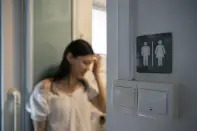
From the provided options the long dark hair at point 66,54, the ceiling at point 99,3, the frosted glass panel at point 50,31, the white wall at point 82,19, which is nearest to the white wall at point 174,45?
the long dark hair at point 66,54

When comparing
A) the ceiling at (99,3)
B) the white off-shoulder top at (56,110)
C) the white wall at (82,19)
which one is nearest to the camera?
the white off-shoulder top at (56,110)

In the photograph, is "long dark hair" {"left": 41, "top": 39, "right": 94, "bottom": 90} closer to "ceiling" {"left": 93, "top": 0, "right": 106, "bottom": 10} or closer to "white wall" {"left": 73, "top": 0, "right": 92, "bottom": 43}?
"white wall" {"left": 73, "top": 0, "right": 92, "bottom": 43}

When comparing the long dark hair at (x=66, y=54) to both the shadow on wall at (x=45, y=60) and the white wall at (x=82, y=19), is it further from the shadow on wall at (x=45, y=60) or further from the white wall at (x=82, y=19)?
the white wall at (x=82, y=19)

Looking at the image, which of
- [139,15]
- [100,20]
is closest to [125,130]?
[139,15]

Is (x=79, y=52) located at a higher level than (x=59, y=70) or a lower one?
higher

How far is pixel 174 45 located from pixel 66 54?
3.65 ft

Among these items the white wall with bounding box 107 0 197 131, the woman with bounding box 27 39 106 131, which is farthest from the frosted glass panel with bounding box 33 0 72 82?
the white wall with bounding box 107 0 197 131

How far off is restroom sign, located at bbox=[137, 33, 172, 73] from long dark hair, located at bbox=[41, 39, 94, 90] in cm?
95

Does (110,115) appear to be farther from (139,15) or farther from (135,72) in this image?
(139,15)

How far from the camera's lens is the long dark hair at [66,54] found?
1552 millimetres

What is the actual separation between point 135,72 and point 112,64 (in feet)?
0.29

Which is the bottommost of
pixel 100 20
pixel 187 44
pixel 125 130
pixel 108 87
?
pixel 125 130

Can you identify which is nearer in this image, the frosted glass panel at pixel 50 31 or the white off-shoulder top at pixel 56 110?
the white off-shoulder top at pixel 56 110

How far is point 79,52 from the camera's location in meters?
1.55
